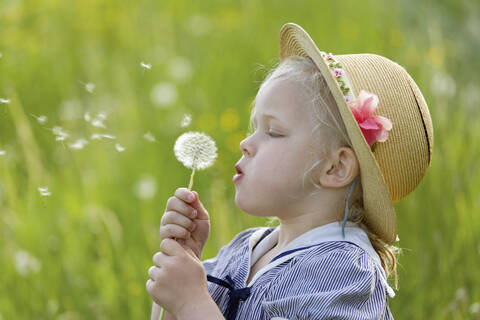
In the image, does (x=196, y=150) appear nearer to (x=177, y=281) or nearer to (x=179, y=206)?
(x=179, y=206)

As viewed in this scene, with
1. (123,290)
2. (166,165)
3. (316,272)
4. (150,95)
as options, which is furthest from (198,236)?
(150,95)

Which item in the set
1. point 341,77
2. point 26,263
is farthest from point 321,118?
point 26,263

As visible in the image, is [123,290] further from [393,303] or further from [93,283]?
[393,303]

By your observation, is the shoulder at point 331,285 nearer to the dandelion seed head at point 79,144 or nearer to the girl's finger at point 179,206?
the girl's finger at point 179,206

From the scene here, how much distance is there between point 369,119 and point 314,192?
0.20 meters

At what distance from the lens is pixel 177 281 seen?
139 cm

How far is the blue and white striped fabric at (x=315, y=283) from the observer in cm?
130

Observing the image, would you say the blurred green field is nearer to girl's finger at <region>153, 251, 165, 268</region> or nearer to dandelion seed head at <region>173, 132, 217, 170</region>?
dandelion seed head at <region>173, 132, 217, 170</region>

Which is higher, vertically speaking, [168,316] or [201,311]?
[201,311]

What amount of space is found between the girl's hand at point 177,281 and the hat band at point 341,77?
1.54 ft

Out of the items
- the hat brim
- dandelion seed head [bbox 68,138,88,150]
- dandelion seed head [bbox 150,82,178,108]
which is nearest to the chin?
the hat brim

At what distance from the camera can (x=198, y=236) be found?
5.15 ft

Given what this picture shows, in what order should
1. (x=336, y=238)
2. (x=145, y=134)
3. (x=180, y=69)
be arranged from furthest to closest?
(x=180, y=69), (x=145, y=134), (x=336, y=238)

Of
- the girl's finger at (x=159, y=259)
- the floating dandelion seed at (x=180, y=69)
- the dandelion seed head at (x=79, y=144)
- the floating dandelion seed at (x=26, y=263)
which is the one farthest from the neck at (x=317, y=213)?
the floating dandelion seed at (x=180, y=69)
